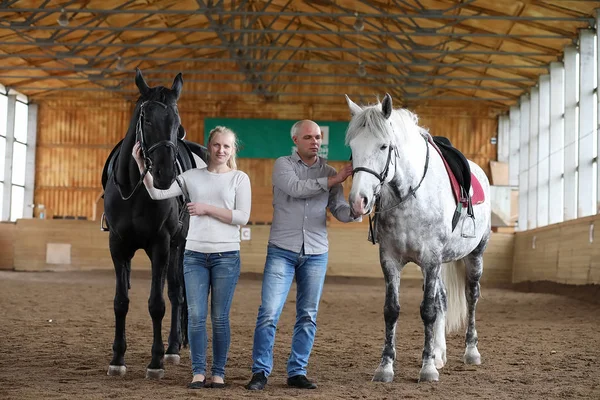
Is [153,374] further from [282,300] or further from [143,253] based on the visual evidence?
[143,253]

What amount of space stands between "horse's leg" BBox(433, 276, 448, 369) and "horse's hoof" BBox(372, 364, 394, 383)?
3.16ft

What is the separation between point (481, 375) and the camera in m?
6.64

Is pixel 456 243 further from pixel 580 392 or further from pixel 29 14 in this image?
pixel 29 14

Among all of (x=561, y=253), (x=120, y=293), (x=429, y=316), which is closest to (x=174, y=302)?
(x=120, y=293)

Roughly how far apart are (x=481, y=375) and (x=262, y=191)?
25.5 meters

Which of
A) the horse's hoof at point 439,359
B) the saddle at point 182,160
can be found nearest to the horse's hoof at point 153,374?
the saddle at point 182,160

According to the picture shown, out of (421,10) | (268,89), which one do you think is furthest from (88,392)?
(268,89)

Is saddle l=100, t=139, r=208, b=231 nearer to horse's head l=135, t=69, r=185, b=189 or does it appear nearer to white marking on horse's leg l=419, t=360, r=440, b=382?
horse's head l=135, t=69, r=185, b=189

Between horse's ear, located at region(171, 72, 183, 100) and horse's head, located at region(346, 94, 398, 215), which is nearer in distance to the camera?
horse's head, located at region(346, 94, 398, 215)

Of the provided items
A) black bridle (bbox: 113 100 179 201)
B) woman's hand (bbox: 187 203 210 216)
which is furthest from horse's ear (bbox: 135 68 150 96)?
woman's hand (bbox: 187 203 210 216)

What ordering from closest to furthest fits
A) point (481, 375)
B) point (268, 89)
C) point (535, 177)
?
point (481, 375) < point (535, 177) < point (268, 89)

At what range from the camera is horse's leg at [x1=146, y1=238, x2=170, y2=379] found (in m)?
6.16

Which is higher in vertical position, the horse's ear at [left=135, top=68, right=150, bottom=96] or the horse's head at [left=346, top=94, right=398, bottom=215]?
the horse's ear at [left=135, top=68, right=150, bottom=96]

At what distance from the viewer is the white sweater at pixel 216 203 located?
18.4ft
